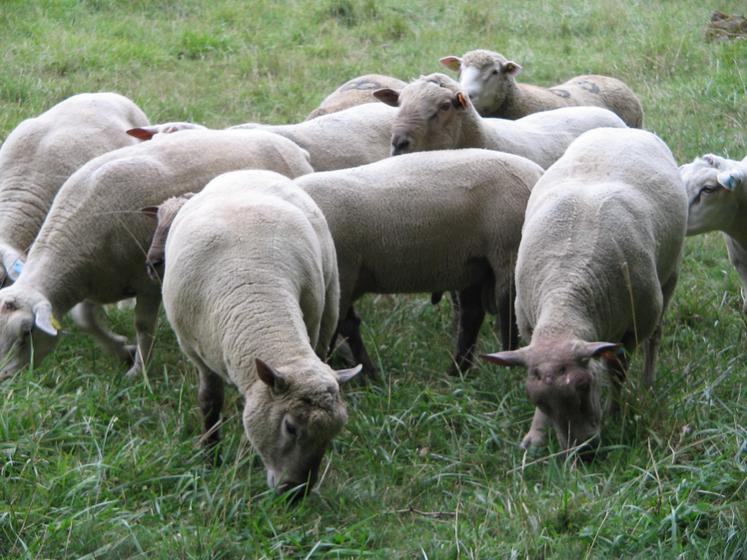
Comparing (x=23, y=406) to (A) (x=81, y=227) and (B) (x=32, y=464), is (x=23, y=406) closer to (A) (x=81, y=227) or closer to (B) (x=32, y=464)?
(B) (x=32, y=464)

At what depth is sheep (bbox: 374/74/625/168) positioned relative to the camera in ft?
22.9

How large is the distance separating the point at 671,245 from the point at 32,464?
316cm

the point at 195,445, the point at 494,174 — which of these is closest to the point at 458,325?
the point at 494,174

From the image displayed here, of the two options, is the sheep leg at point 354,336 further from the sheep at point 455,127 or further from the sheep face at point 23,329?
the sheep face at point 23,329

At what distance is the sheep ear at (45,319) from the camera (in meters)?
5.67

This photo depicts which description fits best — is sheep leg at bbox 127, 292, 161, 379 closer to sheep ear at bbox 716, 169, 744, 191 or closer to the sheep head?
the sheep head

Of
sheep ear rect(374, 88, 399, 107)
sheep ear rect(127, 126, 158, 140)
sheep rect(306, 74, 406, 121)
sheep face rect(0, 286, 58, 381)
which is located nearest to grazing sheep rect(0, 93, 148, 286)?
sheep ear rect(127, 126, 158, 140)

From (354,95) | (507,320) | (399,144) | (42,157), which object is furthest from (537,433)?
(354,95)

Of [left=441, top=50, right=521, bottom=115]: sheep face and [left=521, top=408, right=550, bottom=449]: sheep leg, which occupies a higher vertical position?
[left=441, top=50, right=521, bottom=115]: sheep face

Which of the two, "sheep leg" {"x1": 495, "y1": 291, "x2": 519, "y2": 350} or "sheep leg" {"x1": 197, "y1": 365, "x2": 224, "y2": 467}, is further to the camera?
"sheep leg" {"x1": 495, "y1": 291, "x2": 519, "y2": 350}

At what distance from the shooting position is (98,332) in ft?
21.5

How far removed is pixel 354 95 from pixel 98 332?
291 cm

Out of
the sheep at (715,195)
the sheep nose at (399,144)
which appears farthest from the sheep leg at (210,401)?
the sheep at (715,195)

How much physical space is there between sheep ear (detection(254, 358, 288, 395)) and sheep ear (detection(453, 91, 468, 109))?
3.24m
